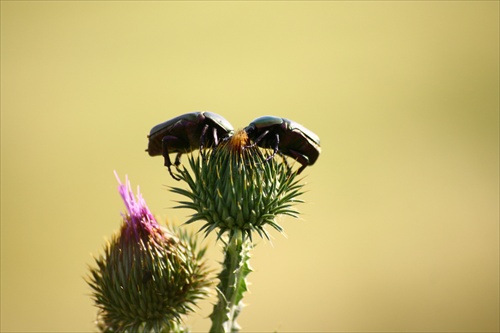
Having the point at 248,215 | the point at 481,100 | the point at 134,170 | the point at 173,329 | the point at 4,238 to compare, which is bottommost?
the point at 173,329

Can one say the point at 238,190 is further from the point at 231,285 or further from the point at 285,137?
the point at 231,285

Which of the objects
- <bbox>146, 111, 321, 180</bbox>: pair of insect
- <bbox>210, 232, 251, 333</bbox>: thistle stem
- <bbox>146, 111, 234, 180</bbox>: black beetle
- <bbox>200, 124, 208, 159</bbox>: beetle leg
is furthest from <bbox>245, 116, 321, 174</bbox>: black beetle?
<bbox>210, 232, 251, 333</bbox>: thistle stem

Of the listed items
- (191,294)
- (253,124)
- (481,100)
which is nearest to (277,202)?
(253,124)

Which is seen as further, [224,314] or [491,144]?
[491,144]

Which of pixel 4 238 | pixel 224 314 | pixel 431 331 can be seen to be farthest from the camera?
pixel 4 238

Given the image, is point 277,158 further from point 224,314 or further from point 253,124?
point 224,314

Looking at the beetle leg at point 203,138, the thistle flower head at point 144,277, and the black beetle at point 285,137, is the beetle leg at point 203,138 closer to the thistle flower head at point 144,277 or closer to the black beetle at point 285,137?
the black beetle at point 285,137

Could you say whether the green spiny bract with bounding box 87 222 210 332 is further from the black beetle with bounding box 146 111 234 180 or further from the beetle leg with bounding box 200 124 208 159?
the beetle leg with bounding box 200 124 208 159
